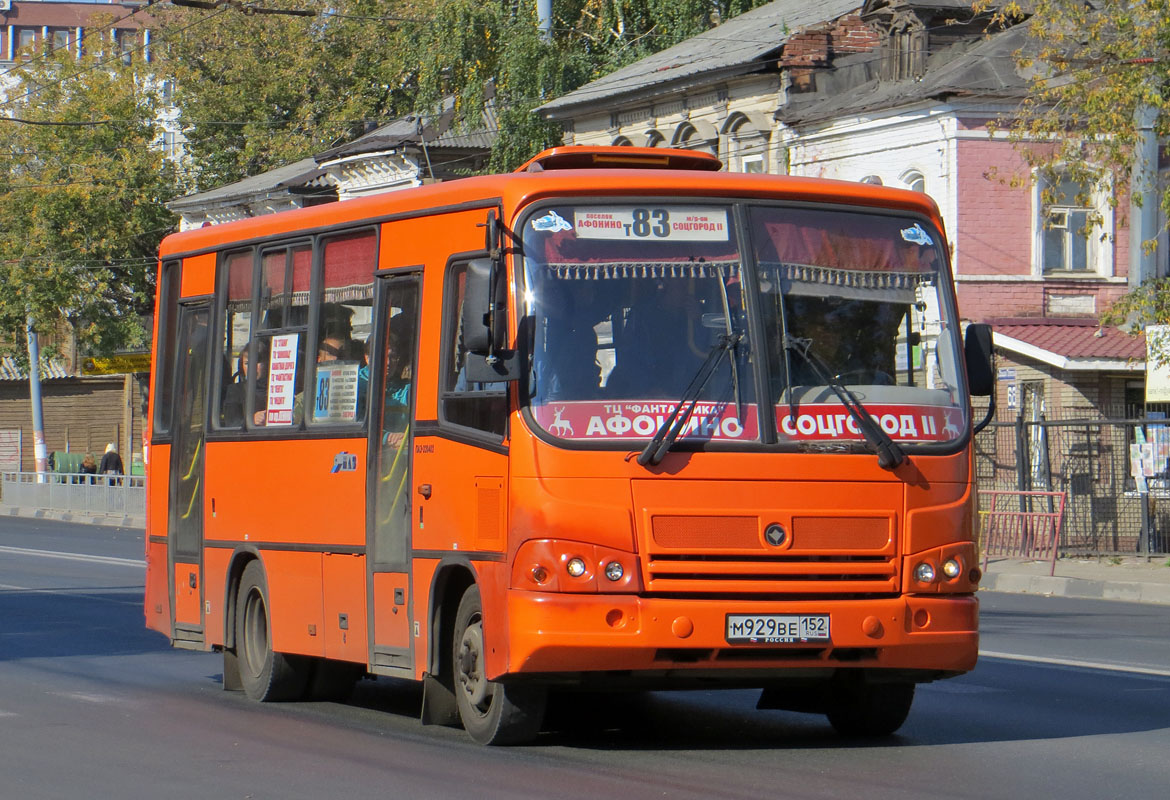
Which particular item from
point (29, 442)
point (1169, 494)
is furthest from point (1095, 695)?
point (29, 442)

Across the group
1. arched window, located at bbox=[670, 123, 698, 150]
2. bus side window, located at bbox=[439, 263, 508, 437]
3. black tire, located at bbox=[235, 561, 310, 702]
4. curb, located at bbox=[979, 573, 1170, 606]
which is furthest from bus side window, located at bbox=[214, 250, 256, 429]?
arched window, located at bbox=[670, 123, 698, 150]

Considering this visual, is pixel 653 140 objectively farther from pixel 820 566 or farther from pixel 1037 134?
pixel 820 566

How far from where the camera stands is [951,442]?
9688mm

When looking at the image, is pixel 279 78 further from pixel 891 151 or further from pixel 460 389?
pixel 460 389

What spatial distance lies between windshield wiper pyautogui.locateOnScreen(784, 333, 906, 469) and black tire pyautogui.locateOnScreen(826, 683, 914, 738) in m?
1.31

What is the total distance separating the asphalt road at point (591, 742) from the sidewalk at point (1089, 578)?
310 inches

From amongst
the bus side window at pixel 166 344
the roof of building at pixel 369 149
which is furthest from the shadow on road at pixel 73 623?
the roof of building at pixel 369 149

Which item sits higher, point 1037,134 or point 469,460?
point 1037,134

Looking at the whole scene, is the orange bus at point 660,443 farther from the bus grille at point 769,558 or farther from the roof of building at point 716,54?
the roof of building at point 716,54

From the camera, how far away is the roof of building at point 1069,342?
32344mm

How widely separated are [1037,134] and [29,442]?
49272 mm

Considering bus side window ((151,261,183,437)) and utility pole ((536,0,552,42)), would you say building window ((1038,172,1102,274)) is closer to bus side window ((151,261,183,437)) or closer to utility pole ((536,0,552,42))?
utility pole ((536,0,552,42))

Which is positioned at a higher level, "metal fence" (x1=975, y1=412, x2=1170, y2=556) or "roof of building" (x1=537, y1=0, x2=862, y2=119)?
"roof of building" (x1=537, y1=0, x2=862, y2=119)

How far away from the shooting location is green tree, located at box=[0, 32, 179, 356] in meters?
56.6
